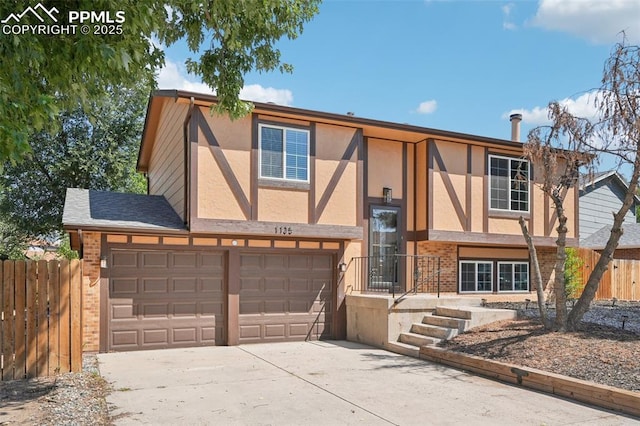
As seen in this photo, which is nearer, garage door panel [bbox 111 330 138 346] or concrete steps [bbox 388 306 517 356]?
concrete steps [bbox 388 306 517 356]

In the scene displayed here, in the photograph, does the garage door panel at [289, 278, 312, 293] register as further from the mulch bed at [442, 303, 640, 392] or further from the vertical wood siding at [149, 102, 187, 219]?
the mulch bed at [442, 303, 640, 392]

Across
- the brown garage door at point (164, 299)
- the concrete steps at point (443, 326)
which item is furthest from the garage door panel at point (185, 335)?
the concrete steps at point (443, 326)

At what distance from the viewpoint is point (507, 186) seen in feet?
49.6

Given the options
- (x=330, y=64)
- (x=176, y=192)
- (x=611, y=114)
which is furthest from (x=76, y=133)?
(x=611, y=114)

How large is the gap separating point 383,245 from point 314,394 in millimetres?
7183

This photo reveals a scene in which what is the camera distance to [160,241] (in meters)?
11.3

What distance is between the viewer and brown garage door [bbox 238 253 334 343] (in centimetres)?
1220

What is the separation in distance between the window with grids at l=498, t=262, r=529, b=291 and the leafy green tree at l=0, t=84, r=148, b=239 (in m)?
14.6

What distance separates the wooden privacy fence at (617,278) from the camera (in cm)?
1880

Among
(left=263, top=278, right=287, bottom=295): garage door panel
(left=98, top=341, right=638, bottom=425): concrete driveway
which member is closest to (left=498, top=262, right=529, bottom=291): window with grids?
(left=98, top=341, right=638, bottom=425): concrete driveway

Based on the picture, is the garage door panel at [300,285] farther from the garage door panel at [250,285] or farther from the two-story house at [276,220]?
the garage door panel at [250,285]

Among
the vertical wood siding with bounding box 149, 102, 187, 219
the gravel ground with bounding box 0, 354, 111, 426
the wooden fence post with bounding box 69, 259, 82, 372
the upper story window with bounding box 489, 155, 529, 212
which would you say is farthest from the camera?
the upper story window with bounding box 489, 155, 529, 212

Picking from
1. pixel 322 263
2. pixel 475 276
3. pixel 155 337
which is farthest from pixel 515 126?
pixel 155 337

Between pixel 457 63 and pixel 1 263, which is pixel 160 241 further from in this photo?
pixel 457 63
